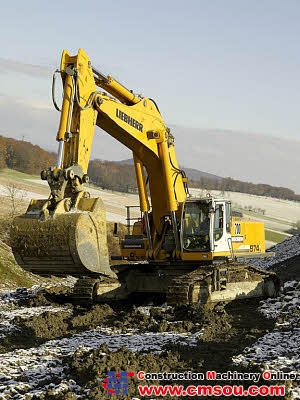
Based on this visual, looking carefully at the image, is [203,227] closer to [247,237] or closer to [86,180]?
[247,237]

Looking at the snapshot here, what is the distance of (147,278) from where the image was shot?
54.3 ft

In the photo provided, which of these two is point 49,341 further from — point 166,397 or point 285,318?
point 285,318

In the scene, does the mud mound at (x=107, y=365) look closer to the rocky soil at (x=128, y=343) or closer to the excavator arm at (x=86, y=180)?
the rocky soil at (x=128, y=343)

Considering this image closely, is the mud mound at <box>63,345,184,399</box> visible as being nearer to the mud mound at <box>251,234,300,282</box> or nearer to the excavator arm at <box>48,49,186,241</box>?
the excavator arm at <box>48,49,186,241</box>

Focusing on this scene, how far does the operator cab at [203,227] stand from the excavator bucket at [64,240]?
533cm

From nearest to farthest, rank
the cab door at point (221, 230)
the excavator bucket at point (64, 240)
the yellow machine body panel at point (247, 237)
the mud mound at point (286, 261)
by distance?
the excavator bucket at point (64, 240) → the cab door at point (221, 230) → the yellow machine body panel at point (247, 237) → the mud mound at point (286, 261)

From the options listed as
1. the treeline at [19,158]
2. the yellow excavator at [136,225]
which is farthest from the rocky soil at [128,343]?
the treeline at [19,158]

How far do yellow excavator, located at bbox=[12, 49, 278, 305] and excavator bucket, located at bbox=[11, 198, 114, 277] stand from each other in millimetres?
18

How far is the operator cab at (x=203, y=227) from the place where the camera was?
15.5 m

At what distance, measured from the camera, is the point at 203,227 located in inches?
612

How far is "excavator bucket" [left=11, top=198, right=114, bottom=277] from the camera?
10031 mm

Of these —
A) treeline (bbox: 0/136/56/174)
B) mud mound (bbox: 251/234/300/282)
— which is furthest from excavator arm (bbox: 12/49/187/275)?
treeline (bbox: 0/136/56/174)

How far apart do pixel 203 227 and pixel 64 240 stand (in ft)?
20.4

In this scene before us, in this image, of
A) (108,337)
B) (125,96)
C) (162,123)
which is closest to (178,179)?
(162,123)
